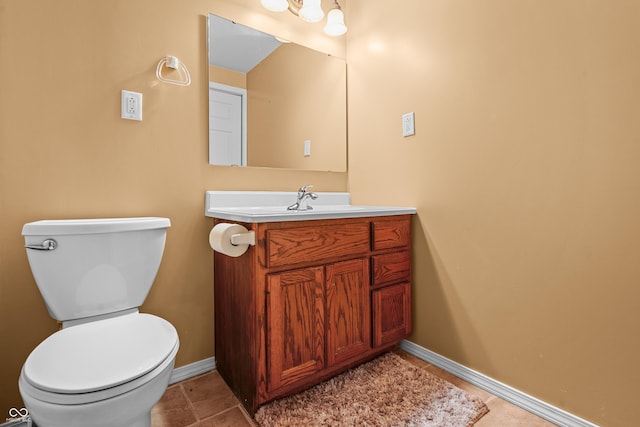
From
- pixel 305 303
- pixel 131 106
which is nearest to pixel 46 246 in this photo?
pixel 131 106

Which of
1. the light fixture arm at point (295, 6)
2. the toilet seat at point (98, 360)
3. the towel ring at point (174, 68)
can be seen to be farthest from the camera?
the light fixture arm at point (295, 6)

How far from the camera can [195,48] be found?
153 centimetres

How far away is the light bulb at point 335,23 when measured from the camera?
184cm

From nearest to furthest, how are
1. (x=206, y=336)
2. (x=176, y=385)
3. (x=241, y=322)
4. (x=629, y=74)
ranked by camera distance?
(x=629, y=74) < (x=241, y=322) < (x=176, y=385) < (x=206, y=336)

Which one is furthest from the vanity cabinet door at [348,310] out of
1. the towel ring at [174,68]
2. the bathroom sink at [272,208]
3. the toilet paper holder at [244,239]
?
the towel ring at [174,68]

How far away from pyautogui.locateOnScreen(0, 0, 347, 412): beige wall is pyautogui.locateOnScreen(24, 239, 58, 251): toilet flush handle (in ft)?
0.88

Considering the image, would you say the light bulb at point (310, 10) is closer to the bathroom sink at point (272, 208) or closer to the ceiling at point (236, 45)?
the ceiling at point (236, 45)

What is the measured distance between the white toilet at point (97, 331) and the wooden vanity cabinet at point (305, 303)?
1.06ft

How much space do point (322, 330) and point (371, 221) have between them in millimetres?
539

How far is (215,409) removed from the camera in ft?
4.23

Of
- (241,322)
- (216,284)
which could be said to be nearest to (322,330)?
(241,322)

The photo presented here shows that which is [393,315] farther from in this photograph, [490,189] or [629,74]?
[629,74]

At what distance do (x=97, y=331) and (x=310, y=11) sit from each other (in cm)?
175

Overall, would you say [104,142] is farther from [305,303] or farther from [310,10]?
[310,10]
